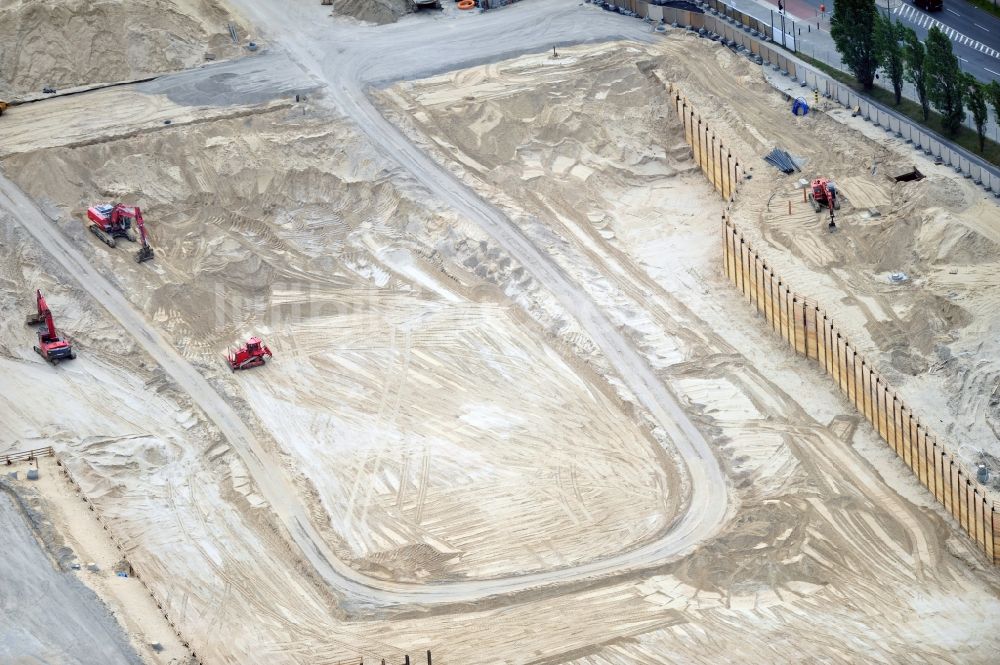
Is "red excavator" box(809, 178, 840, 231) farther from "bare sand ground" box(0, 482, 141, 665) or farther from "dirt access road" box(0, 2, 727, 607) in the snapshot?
"bare sand ground" box(0, 482, 141, 665)

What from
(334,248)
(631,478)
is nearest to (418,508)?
(631,478)

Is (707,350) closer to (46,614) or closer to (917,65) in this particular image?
(917,65)

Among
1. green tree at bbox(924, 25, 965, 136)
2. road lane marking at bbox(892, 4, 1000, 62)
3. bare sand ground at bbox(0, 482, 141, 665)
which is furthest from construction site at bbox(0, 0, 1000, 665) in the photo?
road lane marking at bbox(892, 4, 1000, 62)

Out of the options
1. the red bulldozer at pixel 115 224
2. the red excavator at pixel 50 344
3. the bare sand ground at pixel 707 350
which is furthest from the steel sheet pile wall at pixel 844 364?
the red excavator at pixel 50 344

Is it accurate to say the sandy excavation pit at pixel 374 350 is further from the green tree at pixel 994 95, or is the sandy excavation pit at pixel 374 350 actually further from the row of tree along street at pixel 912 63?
the green tree at pixel 994 95

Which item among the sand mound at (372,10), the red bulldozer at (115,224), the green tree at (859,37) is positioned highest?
the green tree at (859,37)

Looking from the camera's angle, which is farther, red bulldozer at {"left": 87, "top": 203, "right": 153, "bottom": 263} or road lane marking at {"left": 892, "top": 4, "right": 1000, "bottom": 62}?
road lane marking at {"left": 892, "top": 4, "right": 1000, "bottom": 62}

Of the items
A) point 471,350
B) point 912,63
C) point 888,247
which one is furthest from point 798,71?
point 471,350
